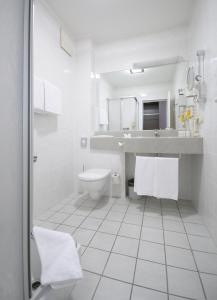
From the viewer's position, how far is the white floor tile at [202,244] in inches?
47.5

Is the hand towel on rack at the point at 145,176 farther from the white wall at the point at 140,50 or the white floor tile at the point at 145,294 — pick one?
the white wall at the point at 140,50

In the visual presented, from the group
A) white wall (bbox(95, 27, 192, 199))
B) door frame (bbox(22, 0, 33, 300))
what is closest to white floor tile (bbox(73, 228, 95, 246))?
door frame (bbox(22, 0, 33, 300))

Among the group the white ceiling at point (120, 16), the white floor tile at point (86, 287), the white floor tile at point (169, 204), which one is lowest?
the white floor tile at point (86, 287)

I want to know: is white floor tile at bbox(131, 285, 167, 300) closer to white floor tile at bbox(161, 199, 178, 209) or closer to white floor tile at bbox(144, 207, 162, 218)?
white floor tile at bbox(144, 207, 162, 218)

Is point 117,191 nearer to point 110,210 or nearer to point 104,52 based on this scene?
point 110,210

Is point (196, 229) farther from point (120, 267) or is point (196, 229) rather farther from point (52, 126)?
point (52, 126)

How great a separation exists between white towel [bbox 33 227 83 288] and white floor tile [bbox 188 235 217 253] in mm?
1036

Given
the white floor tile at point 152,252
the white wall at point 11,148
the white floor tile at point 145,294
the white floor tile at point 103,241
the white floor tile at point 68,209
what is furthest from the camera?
the white floor tile at point 68,209

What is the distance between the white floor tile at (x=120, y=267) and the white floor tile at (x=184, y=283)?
24 centimetres

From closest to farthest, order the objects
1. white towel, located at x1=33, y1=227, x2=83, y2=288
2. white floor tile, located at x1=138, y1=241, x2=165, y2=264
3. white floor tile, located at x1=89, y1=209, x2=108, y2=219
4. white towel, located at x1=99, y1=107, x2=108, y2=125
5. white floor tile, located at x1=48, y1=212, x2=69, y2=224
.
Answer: white towel, located at x1=33, y1=227, x2=83, y2=288 < white floor tile, located at x1=138, y1=241, x2=165, y2=264 < white floor tile, located at x1=48, y1=212, x2=69, y2=224 < white floor tile, located at x1=89, y1=209, x2=108, y2=219 < white towel, located at x1=99, y1=107, x2=108, y2=125

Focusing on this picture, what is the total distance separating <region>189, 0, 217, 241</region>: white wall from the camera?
1272 millimetres

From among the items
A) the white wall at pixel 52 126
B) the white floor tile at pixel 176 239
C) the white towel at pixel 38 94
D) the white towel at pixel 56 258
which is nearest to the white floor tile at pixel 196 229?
the white floor tile at pixel 176 239

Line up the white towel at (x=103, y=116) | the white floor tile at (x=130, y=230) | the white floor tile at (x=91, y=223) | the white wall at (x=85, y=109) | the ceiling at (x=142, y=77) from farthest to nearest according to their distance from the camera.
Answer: the white towel at (x=103, y=116) → the white wall at (x=85, y=109) → the ceiling at (x=142, y=77) → the white floor tile at (x=91, y=223) → the white floor tile at (x=130, y=230)

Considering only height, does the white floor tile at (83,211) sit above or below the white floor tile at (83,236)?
above
